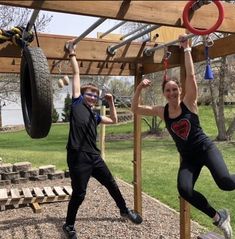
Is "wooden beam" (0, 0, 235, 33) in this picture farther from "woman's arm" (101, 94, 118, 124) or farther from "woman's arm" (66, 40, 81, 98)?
"woman's arm" (101, 94, 118, 124)

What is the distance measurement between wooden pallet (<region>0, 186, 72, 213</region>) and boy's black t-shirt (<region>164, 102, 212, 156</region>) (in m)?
3.12

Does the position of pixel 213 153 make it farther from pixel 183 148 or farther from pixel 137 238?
pixel 137 238

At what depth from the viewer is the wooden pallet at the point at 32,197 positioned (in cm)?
609

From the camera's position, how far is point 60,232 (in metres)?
4.96

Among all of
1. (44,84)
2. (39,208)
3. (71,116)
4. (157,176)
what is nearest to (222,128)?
(157,176)

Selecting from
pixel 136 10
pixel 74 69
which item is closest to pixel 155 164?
pixel 74 69

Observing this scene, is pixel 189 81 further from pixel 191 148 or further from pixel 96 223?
pixel 96 223

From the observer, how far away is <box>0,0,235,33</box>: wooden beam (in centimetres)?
230

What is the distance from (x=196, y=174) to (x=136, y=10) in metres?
1.64

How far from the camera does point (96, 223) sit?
17.3 feet

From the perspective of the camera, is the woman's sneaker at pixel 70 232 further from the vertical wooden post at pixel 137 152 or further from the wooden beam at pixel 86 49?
the wooden beam at pixel 86 49

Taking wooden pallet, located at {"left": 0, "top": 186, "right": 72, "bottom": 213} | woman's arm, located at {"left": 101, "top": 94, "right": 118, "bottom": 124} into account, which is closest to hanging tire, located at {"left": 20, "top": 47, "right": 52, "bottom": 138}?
woman's arm, located at {"left": 101, "top": 94, "right": 118, "bottom": 124}

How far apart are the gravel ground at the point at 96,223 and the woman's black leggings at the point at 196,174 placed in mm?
1522

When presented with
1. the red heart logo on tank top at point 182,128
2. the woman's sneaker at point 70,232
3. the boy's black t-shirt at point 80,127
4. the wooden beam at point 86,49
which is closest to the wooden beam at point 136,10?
the red heart logo on tank top at point 182,128
